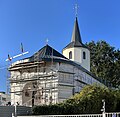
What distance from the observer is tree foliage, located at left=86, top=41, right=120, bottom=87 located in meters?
58.3

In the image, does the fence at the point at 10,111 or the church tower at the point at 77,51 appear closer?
the fence at the point at 10,111

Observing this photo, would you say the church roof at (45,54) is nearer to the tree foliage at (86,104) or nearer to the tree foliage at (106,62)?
the tree foliage at (86,104)

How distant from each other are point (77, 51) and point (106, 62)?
13.5 metres

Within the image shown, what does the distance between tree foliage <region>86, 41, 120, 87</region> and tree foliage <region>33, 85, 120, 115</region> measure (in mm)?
34139

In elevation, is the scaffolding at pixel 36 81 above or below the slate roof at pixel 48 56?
below

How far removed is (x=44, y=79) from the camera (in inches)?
1321

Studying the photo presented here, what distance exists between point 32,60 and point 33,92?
3.48 m

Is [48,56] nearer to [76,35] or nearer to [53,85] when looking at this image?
[53,85]

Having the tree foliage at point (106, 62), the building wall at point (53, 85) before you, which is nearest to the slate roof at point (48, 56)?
the building wall at point (53, 85)

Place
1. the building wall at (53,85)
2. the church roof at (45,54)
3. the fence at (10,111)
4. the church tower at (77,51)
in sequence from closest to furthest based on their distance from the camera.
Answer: the fence at (10,111)
the building wall at (53,85)
the church roof at (45,54)
the church tower at (77,51)

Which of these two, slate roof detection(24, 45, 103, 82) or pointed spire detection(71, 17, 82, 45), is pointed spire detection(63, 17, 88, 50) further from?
slate roof detection(24, 45, 103, 82)

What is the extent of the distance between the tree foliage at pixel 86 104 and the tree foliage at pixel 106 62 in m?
34.1

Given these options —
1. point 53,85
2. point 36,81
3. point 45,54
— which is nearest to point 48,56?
point 45,54

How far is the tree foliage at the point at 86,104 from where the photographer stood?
21.3 m
